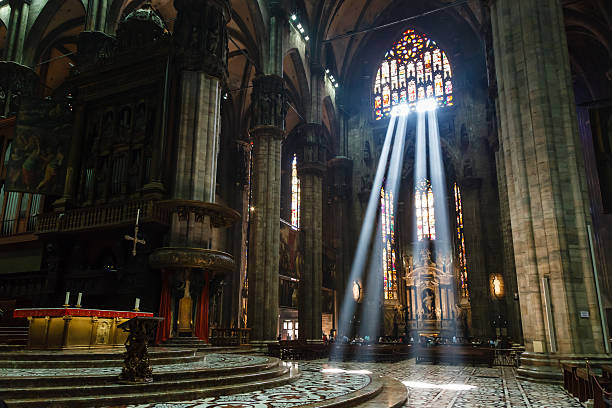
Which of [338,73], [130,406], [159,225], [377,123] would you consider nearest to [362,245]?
[377,123]

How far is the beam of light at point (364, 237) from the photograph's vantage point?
89.6 feet

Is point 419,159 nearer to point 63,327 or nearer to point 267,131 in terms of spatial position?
point 267,131

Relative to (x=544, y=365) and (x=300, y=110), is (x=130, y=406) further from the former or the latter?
(x=300, y=110)

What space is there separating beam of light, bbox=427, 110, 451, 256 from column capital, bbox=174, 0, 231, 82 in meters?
16.4

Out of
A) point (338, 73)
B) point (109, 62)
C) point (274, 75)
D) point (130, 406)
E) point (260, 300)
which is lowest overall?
point (130, 406)

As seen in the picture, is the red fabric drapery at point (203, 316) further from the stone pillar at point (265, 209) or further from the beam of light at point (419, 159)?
the beam of light at point (419, 159)

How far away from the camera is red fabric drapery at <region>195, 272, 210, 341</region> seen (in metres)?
12.3

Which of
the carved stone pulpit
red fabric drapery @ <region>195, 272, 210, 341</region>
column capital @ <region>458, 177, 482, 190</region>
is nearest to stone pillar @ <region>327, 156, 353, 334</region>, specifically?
column capital @ <region>458, 177, 482, 190</region>

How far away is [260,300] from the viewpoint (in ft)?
57.3

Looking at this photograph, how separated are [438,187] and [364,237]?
18.1 ft

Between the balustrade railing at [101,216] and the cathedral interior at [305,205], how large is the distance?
0.06 metres

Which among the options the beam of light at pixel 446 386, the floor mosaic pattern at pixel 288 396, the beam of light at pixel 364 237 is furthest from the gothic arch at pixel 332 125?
the floor mosaic pattern at pixel 288 396

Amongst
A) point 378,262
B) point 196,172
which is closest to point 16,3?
point 196,172

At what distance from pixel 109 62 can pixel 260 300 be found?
32.6ft
